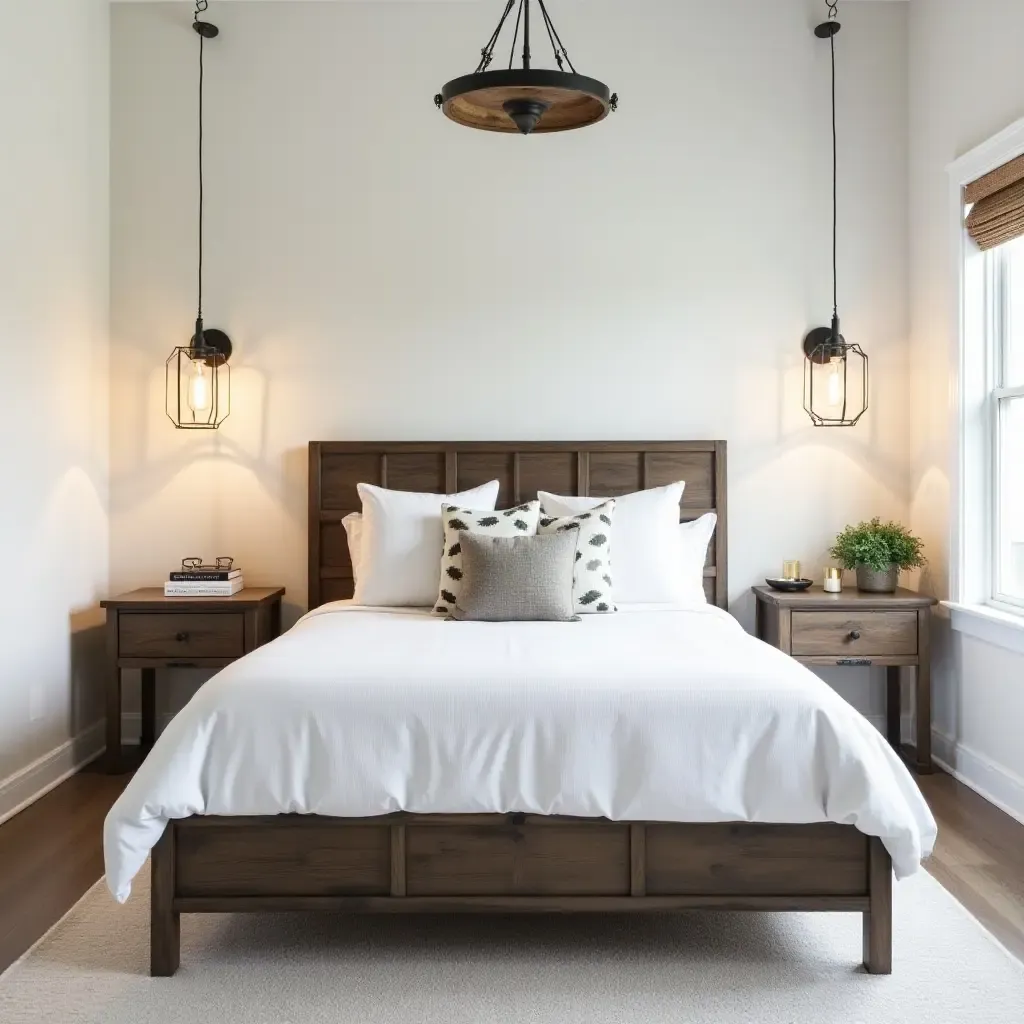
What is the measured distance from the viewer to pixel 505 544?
341 cm

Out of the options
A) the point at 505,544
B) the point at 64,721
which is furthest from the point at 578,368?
the point at 64,721

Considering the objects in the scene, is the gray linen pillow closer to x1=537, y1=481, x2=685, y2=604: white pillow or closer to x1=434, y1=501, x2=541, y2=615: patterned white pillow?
x1=434, y1=501, x2=541, y2=615: patterned white pillow

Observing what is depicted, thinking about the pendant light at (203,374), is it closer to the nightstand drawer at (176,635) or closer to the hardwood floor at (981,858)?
the nightstand drawer at (176,635)

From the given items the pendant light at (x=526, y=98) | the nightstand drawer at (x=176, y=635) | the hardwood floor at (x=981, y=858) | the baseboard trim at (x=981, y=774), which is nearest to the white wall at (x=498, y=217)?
the nightstand drawer at (x=176, y=635)

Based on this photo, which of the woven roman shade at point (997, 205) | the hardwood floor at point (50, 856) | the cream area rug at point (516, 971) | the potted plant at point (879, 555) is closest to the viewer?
the cream area rug at point (516, 971)

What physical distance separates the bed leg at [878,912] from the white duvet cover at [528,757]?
0.14 feet

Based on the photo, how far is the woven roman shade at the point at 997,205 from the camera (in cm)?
346

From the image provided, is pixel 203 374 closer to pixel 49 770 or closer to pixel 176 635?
pixel 176 635

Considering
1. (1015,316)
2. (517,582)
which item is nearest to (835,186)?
(1015,316)

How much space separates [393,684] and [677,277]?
267 cm

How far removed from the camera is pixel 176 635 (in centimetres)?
397

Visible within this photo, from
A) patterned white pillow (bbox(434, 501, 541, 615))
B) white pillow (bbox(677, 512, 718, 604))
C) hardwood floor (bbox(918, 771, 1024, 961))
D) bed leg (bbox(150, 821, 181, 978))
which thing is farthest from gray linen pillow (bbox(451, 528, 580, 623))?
hardwood floor (bbox(918, 771, 1024, 961))

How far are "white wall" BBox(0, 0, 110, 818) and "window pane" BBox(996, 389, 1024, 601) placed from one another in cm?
374

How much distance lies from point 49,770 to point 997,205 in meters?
4.21
